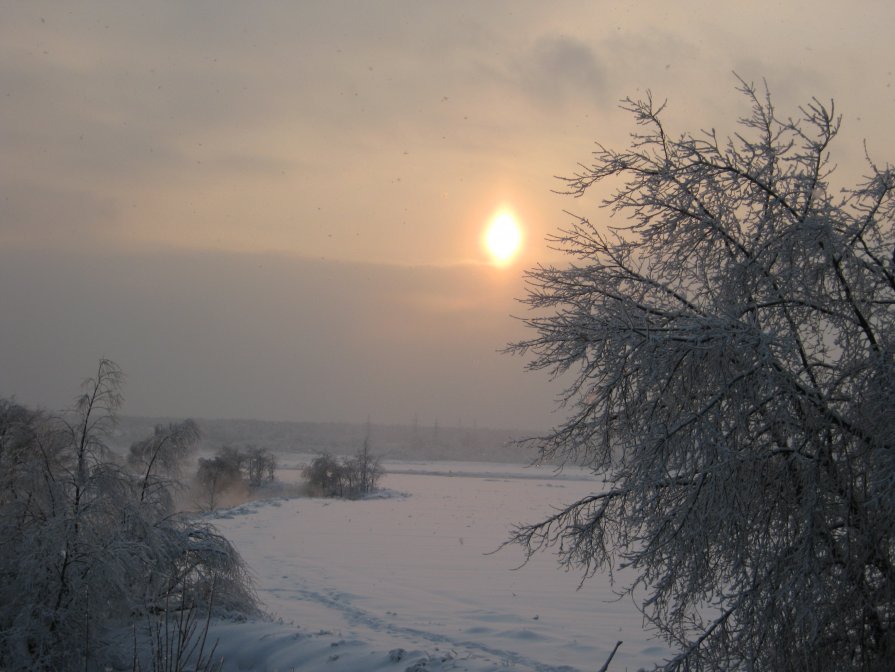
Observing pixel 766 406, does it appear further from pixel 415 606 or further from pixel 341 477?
pixel 341 477

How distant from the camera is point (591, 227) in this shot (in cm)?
779

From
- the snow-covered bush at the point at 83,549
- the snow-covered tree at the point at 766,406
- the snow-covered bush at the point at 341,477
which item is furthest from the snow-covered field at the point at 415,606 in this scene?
the snow-covered bush at the point at 341,477

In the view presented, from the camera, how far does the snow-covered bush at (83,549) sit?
10.0m

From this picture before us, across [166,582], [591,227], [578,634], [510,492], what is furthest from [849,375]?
[510,492]

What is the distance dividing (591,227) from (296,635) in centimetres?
826

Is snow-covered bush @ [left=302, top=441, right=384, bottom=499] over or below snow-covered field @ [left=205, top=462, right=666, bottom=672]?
below

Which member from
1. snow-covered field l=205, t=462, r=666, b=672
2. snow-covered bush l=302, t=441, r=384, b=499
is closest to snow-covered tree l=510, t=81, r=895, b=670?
snow-covered field l=205, t=462, r=666, b=672

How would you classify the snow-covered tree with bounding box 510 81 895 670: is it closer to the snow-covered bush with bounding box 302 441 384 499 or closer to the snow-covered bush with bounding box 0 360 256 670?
the snow-covered bush with bounding box 0 360 256 670

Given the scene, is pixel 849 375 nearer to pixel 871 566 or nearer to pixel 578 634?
pixel 871 566

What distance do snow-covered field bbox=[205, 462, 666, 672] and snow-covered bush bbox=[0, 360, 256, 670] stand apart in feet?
5.10

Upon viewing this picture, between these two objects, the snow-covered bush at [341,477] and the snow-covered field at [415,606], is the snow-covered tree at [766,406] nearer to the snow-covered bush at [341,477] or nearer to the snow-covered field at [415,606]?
the snow-covered field at [415,606]

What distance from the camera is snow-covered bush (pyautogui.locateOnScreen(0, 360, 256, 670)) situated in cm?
1002

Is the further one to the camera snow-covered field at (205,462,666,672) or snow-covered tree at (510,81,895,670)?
snow-covered field at (205,462,666,672)

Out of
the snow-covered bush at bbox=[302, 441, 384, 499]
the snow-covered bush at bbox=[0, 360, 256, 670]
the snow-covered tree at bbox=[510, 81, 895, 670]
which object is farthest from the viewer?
the snow-covered bush at bbox=[302, 441, 384, 499]
